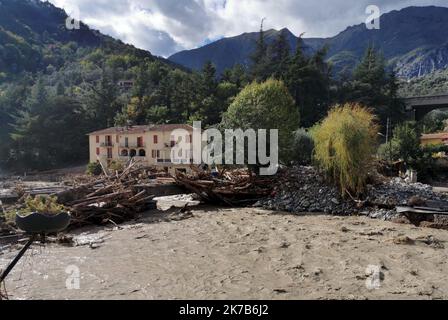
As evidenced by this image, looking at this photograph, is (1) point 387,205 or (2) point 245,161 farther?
(2) point 245,161

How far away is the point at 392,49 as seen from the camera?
6929 inches

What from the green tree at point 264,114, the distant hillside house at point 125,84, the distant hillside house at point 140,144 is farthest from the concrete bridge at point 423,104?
the distant hillside house at point 125,84

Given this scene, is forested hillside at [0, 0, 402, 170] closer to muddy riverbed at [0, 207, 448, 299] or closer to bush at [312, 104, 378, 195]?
bush at [312, 104, 378, 195]

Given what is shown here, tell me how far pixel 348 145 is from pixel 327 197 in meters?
2.84

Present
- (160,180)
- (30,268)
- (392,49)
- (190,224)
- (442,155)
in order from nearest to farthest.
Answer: (30,268)
(190,224)
(160,180)
(442,155)
(392,49)

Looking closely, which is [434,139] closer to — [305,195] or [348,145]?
[305,195]

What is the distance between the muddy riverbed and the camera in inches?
275

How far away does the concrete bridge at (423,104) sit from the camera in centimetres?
5222

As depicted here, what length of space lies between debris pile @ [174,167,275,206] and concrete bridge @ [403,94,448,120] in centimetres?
4327

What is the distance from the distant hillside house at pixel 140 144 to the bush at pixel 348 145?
948 inches

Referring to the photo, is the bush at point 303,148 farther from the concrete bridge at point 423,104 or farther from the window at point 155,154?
the concrete bridge at point 423,104
